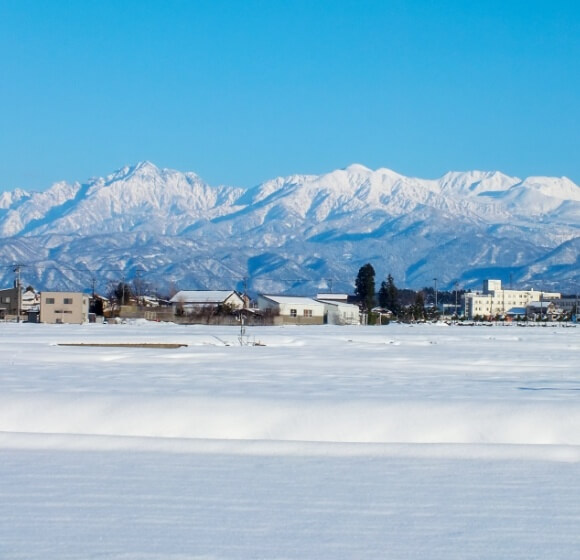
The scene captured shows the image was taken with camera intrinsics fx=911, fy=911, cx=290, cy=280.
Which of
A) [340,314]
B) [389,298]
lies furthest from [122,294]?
[389,298]

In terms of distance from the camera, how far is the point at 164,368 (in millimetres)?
21688

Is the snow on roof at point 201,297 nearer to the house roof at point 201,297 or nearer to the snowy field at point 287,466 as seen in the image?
the house roof at point 201,297

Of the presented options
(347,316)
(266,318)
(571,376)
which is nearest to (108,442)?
(571,376)

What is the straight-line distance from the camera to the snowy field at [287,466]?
714 cm

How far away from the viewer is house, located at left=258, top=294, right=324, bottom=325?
8319 centimetres

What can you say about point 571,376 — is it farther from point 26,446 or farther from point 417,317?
point 417,317

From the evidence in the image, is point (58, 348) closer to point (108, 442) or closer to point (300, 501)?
point (108, 442)

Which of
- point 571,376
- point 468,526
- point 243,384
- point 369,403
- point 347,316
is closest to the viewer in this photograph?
point 468,526

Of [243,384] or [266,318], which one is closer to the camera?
[243,384]

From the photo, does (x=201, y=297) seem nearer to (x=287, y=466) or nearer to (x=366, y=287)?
(x=366, y=287)

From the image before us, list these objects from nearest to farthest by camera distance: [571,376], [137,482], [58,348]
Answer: [137,482], [571,376], [58,348]

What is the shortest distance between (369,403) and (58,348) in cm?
→ 1748

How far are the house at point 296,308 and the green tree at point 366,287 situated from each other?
9.38m

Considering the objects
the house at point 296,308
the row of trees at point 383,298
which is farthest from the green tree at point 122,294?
the row of trees at point 383,298
